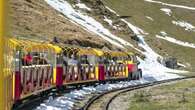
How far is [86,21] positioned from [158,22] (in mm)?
23631

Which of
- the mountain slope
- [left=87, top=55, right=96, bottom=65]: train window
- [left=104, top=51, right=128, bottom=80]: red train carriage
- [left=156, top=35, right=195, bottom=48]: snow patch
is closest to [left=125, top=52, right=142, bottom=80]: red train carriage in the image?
[left=104, top=51, right=128, bottom=80]: red train carriage

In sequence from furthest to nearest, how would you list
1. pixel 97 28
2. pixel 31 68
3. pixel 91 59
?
1. pixel 97 28
2. pixel 91 59
3. pixel 31 68

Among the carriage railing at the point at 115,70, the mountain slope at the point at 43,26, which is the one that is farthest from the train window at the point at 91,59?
the mountain slope at the point at 43,26

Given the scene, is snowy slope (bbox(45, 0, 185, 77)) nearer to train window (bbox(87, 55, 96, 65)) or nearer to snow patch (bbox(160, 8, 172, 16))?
snow patch (bbox(160, 8, 172, 16))

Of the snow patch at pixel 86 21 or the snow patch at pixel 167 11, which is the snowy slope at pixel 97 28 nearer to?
the snow patch at pixel 86 21

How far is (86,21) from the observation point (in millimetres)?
88000

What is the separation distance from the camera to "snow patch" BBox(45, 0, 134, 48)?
83.9m

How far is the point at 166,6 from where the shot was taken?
122m

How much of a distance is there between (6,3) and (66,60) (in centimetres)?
2623

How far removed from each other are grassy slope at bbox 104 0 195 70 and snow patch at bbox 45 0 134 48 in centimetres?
854

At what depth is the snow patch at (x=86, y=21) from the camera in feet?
275

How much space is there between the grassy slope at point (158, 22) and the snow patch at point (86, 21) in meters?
8.54

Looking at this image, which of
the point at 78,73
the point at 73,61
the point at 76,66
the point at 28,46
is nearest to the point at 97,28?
the point at 78,73

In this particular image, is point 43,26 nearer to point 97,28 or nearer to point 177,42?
point 97,28
